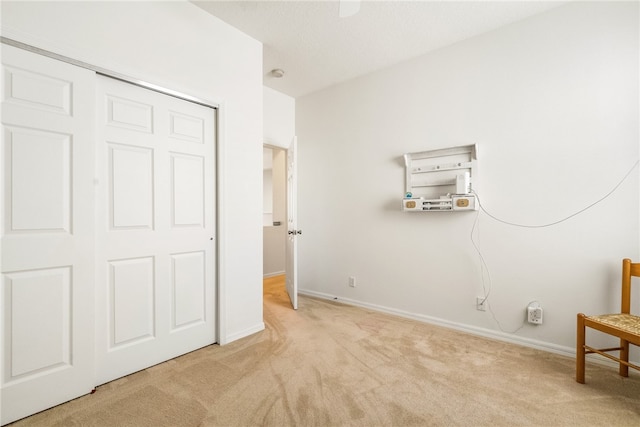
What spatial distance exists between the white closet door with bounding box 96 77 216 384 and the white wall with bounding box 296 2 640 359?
1802 millimetres

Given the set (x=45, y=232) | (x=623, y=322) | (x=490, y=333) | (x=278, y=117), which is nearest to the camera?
(x=45, y=232)

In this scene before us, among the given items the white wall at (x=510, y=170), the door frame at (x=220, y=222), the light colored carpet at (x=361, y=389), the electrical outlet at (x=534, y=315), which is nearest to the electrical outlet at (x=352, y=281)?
the white wall at (x=510, y=170)

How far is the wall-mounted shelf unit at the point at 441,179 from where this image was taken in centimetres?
268

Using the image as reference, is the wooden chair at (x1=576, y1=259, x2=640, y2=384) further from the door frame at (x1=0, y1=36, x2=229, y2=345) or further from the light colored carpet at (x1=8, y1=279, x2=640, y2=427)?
the door frame at (x1=0, y1=36, x2=229, y2=345)

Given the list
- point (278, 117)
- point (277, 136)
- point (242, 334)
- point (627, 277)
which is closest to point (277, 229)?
point (277, 136)

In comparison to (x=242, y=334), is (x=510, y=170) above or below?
above

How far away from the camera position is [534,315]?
2.44 metres

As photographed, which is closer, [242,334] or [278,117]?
[242,334]

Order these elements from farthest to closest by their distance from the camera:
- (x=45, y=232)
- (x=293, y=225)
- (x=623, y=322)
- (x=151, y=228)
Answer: (x=293, y=225) → (x=151, y=228) → (x=623, y=322) → (x=45, y=232)

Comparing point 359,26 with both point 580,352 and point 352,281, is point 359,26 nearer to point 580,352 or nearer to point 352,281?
point 352,281

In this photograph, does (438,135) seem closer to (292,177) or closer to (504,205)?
(504,205)

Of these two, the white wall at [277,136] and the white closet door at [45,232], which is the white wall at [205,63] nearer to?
the white closet door at [45,232]

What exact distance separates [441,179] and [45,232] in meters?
3.05

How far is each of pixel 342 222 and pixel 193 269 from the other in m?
1.90
